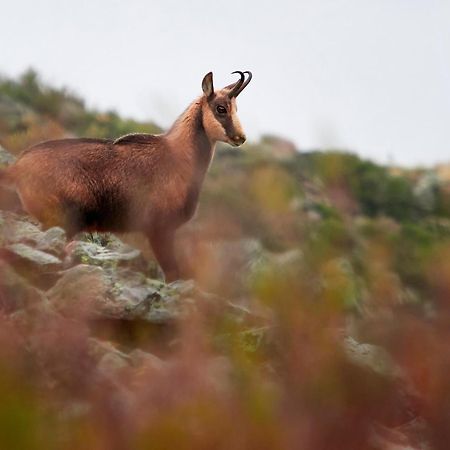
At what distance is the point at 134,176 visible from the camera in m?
10.9

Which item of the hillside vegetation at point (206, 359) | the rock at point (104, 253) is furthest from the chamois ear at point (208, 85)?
the rock at point (104, 253)

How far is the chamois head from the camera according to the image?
1145 centimetres

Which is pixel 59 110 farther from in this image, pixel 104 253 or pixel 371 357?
pixel 371 357

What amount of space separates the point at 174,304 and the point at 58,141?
111 inches

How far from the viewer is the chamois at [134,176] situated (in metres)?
10.3

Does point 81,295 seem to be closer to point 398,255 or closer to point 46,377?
point 46,377

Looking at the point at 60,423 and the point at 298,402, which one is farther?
the point at 298,402

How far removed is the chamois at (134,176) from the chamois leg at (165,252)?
0.01 m

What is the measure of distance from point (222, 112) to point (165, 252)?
1.86m

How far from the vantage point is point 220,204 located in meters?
23.2

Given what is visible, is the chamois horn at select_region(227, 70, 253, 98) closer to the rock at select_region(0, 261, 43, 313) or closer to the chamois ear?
the chamois ear

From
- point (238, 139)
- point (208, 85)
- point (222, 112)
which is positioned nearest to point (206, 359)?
point (238, 139)

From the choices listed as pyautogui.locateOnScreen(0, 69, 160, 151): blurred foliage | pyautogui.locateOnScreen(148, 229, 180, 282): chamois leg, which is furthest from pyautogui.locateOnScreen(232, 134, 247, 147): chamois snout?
pyautogui.locateOnScreen(0, 69, 160, 151): blurred foliage

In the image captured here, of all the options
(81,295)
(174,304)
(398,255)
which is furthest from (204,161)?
(398,255)
